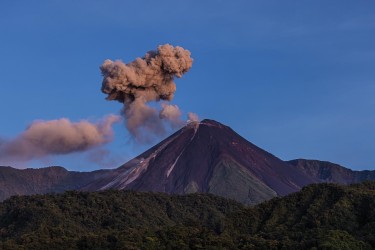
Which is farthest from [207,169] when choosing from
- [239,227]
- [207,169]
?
[239,227]

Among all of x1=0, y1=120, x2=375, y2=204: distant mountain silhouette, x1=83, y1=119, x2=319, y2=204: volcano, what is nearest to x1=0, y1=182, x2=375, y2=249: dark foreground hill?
x1=83, y1=119, x2=319, y2=204: volcano

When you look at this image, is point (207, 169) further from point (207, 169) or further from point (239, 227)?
point (239, 227)

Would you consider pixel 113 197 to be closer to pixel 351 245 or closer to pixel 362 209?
pixel 362 209

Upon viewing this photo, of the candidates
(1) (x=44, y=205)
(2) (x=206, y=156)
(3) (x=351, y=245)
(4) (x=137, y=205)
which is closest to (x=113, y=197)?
(4) (x=137, y=205)

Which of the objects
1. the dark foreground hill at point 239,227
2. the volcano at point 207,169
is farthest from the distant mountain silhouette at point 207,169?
the dark foreground hill at point 239,227

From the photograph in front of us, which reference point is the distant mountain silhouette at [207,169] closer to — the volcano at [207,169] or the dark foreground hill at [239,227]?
the volcano at [207,169]

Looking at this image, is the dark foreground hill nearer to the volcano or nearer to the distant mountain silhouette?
the volcano

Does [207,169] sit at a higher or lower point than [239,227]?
higher
